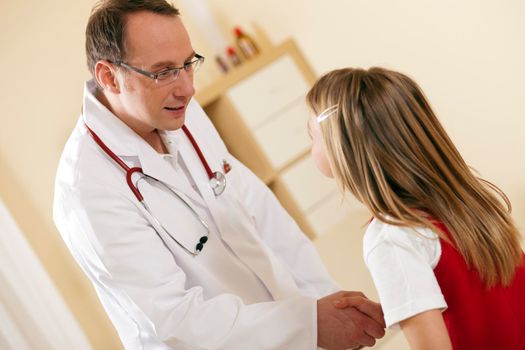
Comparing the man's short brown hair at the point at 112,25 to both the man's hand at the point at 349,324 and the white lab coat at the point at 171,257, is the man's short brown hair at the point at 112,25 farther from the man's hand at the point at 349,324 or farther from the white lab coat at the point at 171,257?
the man's hand at the point at 349,324

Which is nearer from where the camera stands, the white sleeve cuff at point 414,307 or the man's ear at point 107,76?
the white sleeve cuff at point 414,307

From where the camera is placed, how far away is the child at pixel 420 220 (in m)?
1.23

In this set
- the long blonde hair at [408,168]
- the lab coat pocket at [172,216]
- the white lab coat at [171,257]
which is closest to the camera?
the long blonde hair at [408,168]

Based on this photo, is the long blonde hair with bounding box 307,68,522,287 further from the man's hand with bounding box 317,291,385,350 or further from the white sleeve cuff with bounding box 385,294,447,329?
the man's hand with bounding box 317,291,385,350

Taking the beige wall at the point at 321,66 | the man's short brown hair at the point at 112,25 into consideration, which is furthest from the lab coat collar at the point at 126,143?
the beige wall at the point at 321,66

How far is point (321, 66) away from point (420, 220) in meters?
2.67

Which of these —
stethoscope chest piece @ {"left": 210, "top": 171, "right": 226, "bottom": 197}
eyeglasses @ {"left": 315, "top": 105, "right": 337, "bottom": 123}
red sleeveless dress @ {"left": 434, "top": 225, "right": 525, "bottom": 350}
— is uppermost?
eyeglasses @ {"left": 315, "top": 105, "right": 337, "bottom": 123}

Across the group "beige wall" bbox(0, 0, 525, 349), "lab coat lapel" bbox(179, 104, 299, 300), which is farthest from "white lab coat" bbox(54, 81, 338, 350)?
"beige wall" bbox(0, 0, 525, 349)

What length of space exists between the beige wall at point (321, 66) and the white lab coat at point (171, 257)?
1.31 m

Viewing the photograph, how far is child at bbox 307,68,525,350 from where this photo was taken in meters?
1.23

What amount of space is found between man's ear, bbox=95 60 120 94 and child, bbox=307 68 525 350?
24.2 inches

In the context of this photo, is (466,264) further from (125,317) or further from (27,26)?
(27,26)

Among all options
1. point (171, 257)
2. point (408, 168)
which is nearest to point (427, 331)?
point (408, 168)

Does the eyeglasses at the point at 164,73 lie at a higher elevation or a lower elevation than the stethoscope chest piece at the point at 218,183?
higher
